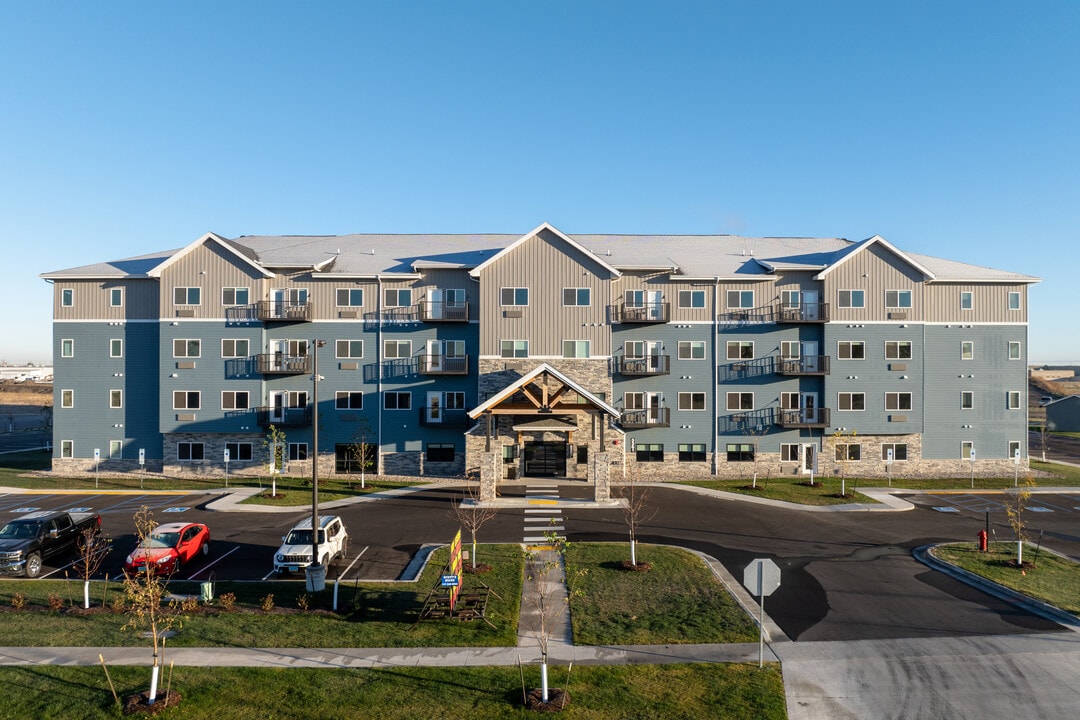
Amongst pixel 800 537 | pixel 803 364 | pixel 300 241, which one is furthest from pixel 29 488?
pixel 803 364

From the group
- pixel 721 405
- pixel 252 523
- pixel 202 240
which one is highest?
pixel 202 240

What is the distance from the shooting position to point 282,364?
124 ft

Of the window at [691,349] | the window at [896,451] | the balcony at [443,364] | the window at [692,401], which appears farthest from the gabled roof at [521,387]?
the window at [896,451]

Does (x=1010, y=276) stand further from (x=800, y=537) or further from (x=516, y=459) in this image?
(x=516, y=459)

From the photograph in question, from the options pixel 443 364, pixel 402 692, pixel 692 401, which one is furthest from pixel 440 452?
pixel 402 692

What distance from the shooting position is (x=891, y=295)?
38844 millimetres

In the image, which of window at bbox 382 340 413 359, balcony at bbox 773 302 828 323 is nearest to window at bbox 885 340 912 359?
balcony at bbox 773 302 828 323

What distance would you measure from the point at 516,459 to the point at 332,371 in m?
13.5

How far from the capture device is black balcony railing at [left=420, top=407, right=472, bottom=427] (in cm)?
3809

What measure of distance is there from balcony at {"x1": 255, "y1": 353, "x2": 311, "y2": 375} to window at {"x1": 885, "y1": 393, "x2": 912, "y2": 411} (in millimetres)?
38436

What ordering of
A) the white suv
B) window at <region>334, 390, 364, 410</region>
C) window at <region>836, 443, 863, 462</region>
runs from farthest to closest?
window at <region>836, 443, 863, 462</region> → window at <region>334, 390, 364, 410</region> → the white suv

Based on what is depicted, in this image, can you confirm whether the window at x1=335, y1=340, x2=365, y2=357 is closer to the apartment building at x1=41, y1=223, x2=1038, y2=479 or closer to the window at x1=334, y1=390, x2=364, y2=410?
the apartment building at x1=41, y1=223, x2=1038, y2=479

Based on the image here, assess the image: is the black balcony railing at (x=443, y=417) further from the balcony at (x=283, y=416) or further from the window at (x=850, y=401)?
the window at (x=850, y=401)

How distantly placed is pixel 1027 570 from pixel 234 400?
41.1 m
